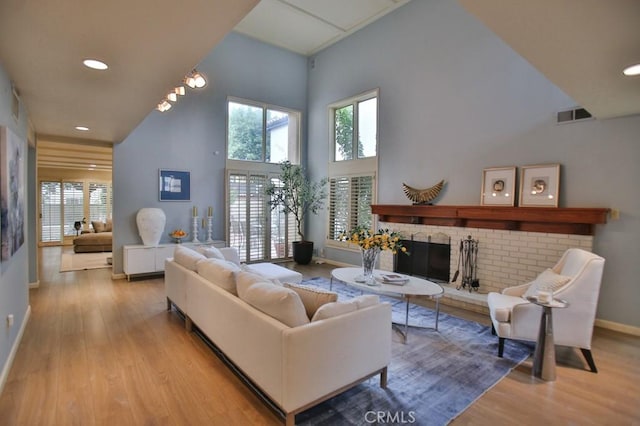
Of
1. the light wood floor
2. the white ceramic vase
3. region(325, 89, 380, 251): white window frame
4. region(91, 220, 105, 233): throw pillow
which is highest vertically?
region(325, 89, 380, 251): white window frame

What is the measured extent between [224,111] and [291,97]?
1770 mm

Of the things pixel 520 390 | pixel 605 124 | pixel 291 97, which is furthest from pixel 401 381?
pixel 291 97

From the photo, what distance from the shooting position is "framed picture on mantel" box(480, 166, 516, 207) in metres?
4.38

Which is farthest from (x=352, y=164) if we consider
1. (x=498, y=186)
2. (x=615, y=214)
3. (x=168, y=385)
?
(x=168, y=385)

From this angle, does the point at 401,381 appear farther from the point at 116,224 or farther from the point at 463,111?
the point at 116,224

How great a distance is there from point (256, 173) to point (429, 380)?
18.6 feet

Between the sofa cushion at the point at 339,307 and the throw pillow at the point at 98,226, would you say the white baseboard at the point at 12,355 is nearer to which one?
the sofa cushion at the point at 339,307

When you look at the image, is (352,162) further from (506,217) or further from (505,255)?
(505,255)

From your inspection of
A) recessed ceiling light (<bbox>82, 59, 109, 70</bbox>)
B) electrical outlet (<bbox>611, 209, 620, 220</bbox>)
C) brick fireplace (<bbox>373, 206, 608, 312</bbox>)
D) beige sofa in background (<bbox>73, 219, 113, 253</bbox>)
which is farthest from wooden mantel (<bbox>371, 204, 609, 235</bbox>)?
beige sofa in background (<bbox>73, 219, 113, 253</bbox>)

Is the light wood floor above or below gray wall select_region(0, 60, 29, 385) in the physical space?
below

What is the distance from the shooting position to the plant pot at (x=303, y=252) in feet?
23.9

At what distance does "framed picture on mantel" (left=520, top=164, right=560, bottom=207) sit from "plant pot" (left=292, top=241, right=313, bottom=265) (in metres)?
4.32

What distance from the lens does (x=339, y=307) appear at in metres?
2.18

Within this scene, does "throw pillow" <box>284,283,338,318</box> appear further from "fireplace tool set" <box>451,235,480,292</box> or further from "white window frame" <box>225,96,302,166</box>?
"white window frame" <box>225,96,302,166</box>
